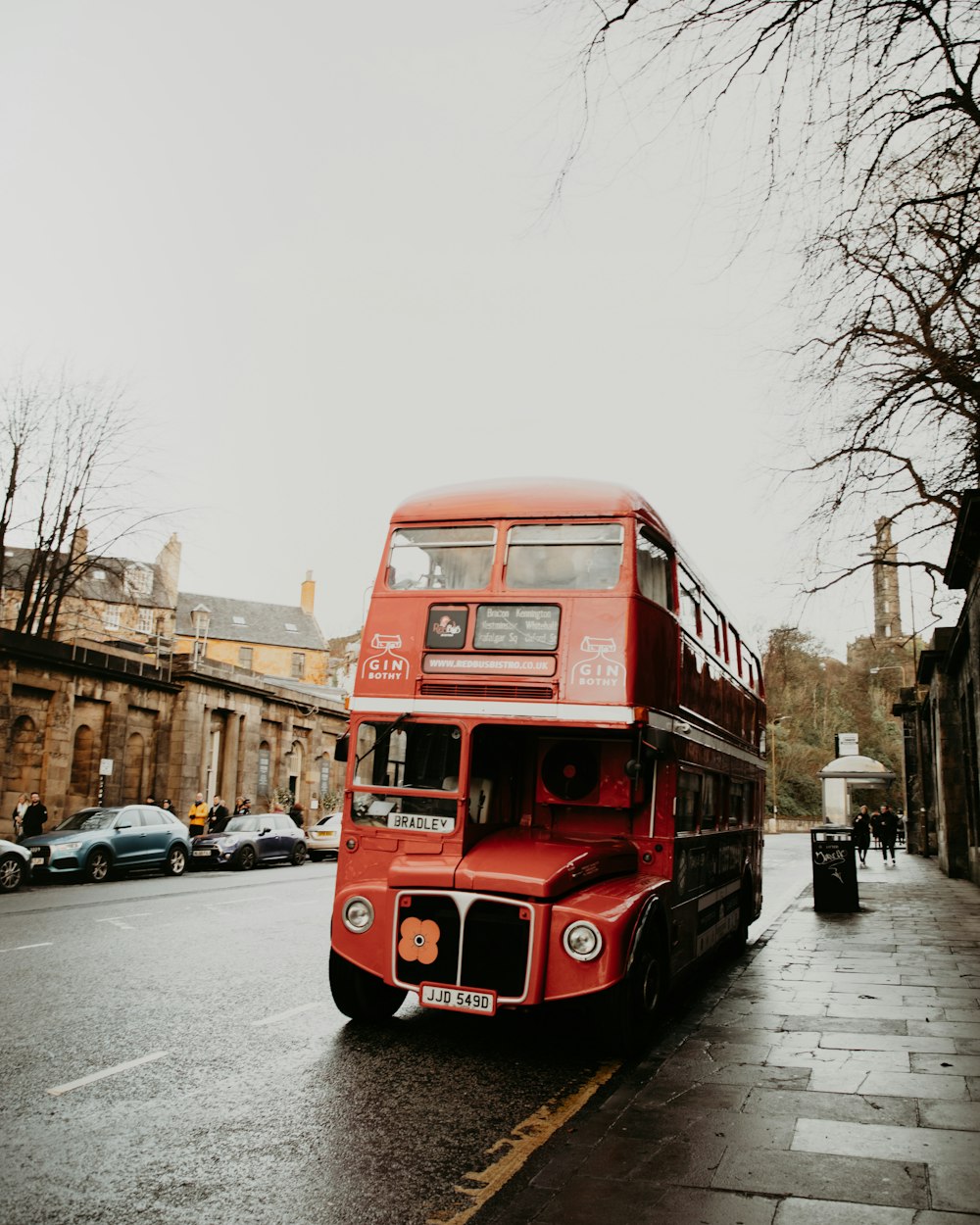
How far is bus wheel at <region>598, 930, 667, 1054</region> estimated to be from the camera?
669 cm

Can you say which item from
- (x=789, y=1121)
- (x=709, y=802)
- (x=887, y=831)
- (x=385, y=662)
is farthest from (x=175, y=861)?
(x=887, y=831)

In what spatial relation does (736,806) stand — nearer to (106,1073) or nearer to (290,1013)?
(290,1013)

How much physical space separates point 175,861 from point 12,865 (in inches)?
236

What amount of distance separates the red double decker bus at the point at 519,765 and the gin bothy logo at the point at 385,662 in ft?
0.07

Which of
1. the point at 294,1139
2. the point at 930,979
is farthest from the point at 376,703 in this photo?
the point at 930,979

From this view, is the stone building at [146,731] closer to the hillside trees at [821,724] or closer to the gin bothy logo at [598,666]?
the gin bothy logo at [598,666]

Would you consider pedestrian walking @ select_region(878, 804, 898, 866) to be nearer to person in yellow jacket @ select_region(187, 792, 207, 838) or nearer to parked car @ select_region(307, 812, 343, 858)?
parked car @ select_region(307, 812, 343, 858)

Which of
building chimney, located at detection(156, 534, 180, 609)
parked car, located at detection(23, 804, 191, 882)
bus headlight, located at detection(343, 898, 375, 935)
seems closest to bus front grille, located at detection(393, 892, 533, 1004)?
bus headlight, located at detection(343, 898, 375, 935)

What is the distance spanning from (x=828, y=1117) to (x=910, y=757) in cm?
3608

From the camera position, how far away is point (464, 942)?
265 inches

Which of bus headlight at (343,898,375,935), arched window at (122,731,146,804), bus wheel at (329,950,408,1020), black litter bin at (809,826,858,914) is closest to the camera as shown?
bus headlight at (343,898,375,935)

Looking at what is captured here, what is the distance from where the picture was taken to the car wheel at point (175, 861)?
75.7 ft

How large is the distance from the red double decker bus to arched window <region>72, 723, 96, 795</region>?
80.3ft

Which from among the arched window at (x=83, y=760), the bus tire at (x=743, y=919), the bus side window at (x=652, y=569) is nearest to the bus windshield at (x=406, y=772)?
the bus side window at (x=652, y=569)
